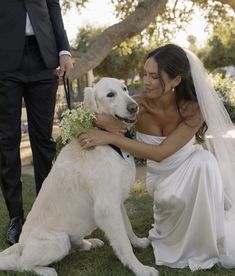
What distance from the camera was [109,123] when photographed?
3176mm

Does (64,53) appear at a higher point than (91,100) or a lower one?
higher

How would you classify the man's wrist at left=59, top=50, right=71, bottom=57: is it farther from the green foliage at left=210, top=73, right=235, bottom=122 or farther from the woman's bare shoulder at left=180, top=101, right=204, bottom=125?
the green foliage at left=210, top=73, right=235, bottom=122

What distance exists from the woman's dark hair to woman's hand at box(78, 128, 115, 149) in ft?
1.77

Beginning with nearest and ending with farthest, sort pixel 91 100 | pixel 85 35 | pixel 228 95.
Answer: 1. pixel 91 100
2. pixel 228 95
3. pixel 85 35

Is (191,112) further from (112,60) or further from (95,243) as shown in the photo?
(112,60)

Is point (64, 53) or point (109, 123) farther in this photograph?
point (64, 53)

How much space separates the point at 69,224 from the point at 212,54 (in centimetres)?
4076

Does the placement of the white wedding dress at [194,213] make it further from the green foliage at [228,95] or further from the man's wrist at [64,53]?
the green foliage at [228,95]

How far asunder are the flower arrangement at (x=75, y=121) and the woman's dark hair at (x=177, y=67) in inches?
22.6

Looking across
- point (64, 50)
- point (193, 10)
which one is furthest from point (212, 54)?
point (64, 50)

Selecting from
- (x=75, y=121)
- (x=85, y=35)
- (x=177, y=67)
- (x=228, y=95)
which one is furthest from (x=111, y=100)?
(x=85, y=35)

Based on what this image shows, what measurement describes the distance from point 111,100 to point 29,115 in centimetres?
96

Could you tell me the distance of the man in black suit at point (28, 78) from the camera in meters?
3.53

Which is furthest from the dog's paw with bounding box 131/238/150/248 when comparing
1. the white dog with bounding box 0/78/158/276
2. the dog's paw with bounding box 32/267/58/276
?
the dog's paw with bounding box 32/267/58/276
